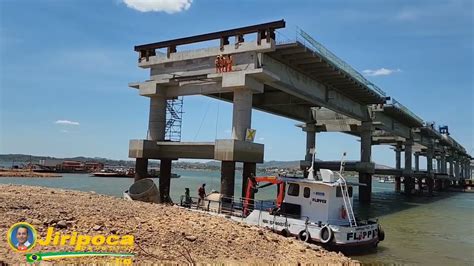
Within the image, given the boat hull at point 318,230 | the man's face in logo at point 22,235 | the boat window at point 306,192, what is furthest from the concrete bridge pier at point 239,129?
the man's face in logo at point 22,235

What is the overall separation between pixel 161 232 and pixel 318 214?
30.8 ft

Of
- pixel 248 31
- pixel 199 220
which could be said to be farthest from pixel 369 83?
pixel 199 220

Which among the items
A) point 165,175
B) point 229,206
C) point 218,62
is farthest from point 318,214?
point 165,175

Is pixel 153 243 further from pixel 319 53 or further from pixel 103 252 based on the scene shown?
pixel 319 53

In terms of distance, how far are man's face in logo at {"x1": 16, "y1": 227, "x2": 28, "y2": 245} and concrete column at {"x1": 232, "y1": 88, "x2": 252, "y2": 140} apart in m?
17.7

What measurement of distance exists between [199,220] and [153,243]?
154 inches

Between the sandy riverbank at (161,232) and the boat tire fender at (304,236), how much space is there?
278 cm

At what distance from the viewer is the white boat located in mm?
18016

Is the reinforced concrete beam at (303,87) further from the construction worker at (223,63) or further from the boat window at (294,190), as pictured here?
the boat window at (294,190)

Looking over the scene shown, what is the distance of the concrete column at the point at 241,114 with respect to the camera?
27.0 metres

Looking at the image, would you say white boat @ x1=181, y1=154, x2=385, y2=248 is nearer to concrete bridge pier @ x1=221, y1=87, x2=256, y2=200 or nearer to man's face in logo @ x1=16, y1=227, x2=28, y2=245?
A: concrete bridge pier @ x1=221, y1=87, x2=256, y2=200

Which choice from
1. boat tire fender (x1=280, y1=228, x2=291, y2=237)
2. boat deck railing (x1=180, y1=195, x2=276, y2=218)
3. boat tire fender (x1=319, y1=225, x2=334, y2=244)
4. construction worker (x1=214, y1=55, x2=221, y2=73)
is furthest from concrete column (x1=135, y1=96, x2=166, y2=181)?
boat tire fender (x1=319, y1=225, x2=334, y2=244)

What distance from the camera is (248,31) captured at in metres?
27.7

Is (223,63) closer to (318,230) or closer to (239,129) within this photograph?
(239,129)
